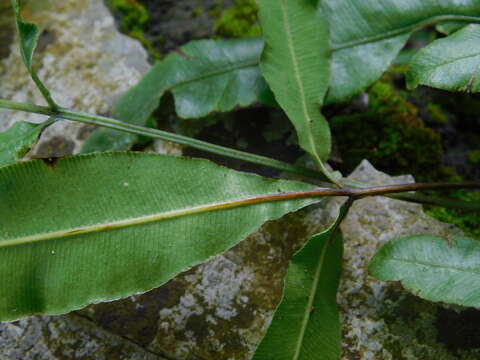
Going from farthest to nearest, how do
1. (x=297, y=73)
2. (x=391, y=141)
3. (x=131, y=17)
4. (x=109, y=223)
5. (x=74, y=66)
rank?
(x=131, y=17) → (x=74, y=66) → (x=391, y=141) → (x=297, y=73) → (x=109, y=223)

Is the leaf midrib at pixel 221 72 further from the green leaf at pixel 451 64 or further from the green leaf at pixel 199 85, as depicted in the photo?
the green leaf at pixel 451 64

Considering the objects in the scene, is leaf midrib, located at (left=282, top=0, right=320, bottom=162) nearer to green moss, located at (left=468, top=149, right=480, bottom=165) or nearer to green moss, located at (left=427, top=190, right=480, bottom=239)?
green moss, located at (left=427, top=190, right=480, bottom=239)

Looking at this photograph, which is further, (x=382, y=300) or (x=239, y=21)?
(x=239, y=21)

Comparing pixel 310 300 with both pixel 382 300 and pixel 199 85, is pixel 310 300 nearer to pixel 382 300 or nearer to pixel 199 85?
pixel 382 300

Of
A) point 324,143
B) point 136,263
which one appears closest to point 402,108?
point 324,143

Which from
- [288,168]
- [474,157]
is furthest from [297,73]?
[474,157]

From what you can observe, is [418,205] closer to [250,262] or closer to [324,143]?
[324,143]

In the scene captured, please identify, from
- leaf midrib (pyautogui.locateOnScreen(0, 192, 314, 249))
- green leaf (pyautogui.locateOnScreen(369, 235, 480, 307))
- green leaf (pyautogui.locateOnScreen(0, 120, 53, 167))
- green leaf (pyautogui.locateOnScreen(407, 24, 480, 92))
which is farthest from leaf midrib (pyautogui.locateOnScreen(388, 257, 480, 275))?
green leaf (pyautogui.locateOnScreen(0, 120, 53, 167))

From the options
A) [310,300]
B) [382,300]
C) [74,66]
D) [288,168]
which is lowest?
A: [382,300]
